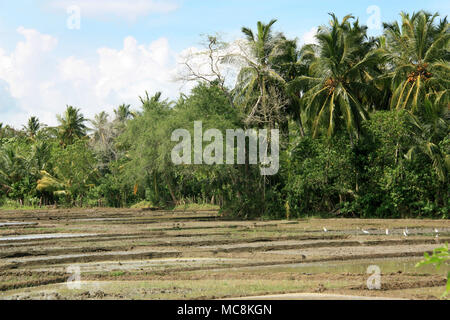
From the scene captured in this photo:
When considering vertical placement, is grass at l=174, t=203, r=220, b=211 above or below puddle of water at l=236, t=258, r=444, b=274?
above

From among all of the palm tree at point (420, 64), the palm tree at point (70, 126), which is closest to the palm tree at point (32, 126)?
the palm tree at point (70, 126)

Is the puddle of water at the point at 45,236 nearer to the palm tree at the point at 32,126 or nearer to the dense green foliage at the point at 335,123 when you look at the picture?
the dense green foliage at the point at 335,123

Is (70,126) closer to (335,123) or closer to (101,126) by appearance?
(101,126)

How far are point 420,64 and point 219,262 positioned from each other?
20689 mm

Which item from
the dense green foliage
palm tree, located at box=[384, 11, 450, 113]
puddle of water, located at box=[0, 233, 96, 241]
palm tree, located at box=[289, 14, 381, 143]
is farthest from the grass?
puddle of water, located at box=[0, 233, 96, 241]

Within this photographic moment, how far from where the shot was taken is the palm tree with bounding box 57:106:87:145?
195 ft

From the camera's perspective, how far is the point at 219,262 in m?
14.0

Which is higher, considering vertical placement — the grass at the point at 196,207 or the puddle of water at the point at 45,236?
the grass at the point at 196,207

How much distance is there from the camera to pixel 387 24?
38594mm

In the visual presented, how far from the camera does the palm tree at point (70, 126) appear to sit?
59.3 meters

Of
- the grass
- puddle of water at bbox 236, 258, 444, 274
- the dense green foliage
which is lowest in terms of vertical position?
puddle of water at bbox 236, 258, 444, 274

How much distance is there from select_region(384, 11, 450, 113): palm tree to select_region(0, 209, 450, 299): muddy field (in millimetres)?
8014

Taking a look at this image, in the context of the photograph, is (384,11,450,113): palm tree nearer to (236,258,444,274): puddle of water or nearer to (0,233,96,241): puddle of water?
(236,258,444,274): puddle of water

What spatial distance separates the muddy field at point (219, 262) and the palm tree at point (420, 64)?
801 centimetres
